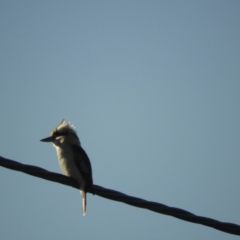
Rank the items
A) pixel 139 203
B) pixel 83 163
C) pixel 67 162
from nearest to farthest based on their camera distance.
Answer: pixel 139 203, pixel 83 163, pixel 67 162

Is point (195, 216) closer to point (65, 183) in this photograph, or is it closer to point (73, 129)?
point (65, 183)

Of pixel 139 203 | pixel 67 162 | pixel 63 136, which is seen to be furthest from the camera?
pixel 63 136

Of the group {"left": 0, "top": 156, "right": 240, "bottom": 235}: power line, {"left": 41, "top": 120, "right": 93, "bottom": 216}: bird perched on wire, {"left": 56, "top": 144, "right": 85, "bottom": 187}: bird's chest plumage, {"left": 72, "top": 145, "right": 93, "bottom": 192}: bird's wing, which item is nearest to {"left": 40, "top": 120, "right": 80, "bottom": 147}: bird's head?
{"left": 41, "top": 120, "right": 93, "bottom": 216}: bird perched on wire

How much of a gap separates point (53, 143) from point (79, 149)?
64 centimetres

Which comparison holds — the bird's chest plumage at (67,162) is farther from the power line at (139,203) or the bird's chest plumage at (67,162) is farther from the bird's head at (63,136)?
the power line at (139,203)

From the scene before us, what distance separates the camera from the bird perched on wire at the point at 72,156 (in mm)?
7086

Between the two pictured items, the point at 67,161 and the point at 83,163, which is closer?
the point at 83,163

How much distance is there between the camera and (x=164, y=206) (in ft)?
14.0

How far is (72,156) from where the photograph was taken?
25.8 ft

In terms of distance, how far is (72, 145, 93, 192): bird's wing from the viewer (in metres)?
7.08

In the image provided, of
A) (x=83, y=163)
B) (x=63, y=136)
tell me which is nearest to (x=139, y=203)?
(x=83, y=163)

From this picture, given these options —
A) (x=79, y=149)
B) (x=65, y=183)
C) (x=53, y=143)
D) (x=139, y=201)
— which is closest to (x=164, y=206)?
(x=139, y=201)

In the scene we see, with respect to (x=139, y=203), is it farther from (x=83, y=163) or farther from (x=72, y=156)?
(x=72, y=156)

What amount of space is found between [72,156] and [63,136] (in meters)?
0.76
